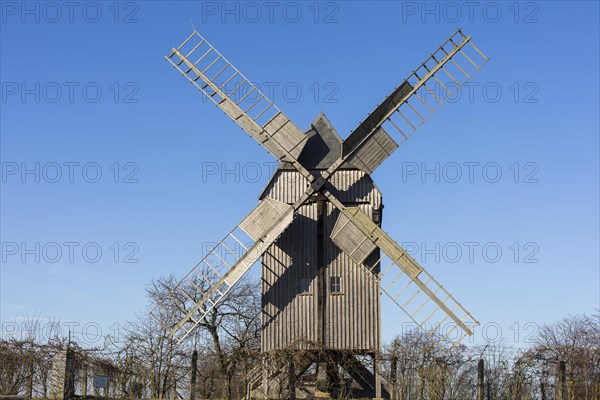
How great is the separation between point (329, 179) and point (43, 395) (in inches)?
398

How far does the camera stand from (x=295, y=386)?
80.8ft

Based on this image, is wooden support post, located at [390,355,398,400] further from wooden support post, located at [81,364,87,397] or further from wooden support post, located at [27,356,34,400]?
wooden support post, located at [27,356,34,400]

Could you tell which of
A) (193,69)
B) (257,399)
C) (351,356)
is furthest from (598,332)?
(193,69)

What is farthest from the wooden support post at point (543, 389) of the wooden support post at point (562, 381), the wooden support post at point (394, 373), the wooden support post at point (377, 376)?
the wooden support post at point (377, 376)

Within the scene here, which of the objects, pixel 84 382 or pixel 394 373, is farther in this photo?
pixel 394 373

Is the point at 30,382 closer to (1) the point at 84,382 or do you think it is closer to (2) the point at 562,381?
(1) the point at 84,382

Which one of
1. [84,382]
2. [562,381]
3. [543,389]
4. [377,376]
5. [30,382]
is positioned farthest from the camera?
[377,376]

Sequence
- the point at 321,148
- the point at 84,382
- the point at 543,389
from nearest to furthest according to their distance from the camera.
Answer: the point at 84,382
the point at 543,389
the point at 321,148

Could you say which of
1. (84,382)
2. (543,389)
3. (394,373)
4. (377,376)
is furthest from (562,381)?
(84,382)

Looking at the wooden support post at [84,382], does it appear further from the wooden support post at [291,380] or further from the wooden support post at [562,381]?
the wooden support post at [562,381]

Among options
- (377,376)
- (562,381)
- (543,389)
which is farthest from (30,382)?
(562,381)

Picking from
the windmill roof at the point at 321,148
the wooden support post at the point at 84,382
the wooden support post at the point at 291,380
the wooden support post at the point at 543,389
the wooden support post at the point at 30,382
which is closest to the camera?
the wooden support post at the point at 30,382

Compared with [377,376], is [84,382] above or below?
below

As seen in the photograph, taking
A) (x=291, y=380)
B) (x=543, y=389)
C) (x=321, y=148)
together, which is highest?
(x=321, y=148)
